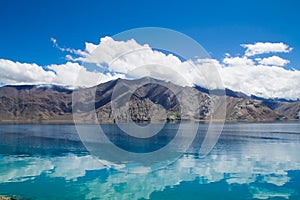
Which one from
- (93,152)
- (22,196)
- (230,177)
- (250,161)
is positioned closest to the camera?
(22,196)

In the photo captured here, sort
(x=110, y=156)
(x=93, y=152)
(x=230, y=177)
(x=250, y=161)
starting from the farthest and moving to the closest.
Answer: (x=93, y=152)
(x=110, y=156)
(x=250, y=161)
(x=230, y=177)

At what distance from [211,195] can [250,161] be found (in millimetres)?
22925

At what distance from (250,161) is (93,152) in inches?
1253

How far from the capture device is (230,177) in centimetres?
4003

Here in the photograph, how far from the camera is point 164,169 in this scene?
45.8 metres

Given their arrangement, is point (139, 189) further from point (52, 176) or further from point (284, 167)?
point (284, 167)

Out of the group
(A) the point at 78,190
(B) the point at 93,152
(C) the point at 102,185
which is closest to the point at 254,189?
(C) the point at 102,185

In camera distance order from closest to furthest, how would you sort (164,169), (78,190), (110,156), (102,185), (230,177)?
(78,190), (102,185), (230,177), (164,169), (110,156)

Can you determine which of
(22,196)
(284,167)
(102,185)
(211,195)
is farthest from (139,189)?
(284,167)

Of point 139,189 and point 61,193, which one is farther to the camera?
point 139,189

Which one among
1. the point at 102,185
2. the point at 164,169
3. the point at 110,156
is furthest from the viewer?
the point at 110,156

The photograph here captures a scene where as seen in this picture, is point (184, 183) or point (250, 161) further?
point (250, 161)

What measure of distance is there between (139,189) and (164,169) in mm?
12183

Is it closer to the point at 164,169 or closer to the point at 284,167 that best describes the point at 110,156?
the point at 164,169
